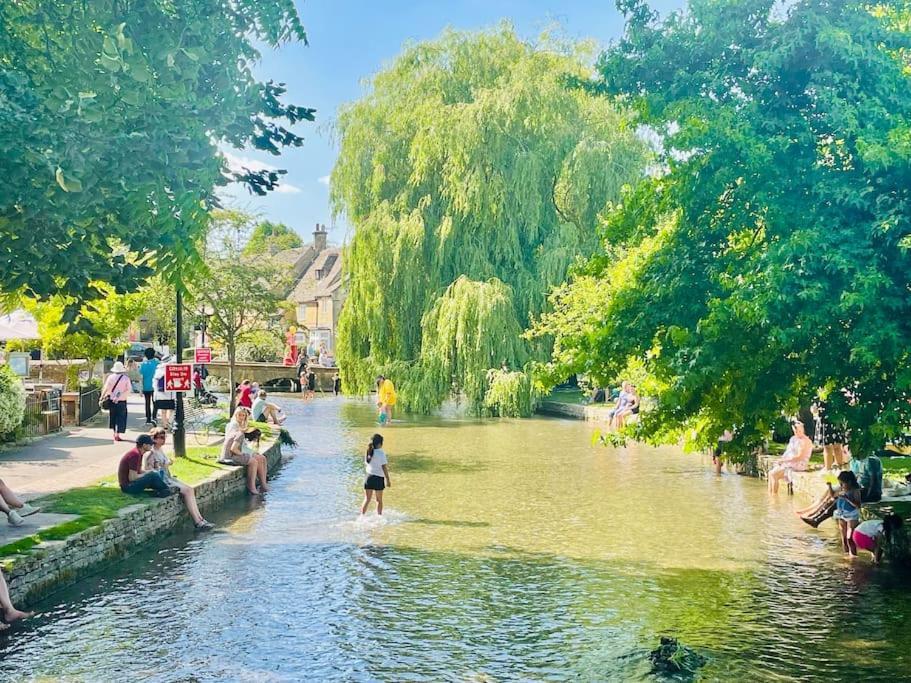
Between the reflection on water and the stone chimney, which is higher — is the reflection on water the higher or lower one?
the lower one

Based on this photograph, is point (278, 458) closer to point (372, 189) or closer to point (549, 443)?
point (549, 443)

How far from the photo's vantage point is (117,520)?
42.6ft

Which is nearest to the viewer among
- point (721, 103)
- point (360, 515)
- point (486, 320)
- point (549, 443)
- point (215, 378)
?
point (721, 103)

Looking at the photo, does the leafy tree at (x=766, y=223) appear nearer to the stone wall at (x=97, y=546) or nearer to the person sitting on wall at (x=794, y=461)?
the stone wall at (x=97, y=546)

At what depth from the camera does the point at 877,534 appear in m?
13.4

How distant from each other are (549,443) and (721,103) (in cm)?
1670

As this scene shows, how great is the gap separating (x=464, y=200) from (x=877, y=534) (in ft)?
72.3

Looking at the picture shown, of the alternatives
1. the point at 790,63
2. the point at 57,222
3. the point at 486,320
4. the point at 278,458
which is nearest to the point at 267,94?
the point at 57,222

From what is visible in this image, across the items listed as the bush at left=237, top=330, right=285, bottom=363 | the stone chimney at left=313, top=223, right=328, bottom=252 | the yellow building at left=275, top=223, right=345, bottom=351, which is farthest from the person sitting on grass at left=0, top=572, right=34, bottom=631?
the stone chimney at left=313, top=223, right=328, bottom=252

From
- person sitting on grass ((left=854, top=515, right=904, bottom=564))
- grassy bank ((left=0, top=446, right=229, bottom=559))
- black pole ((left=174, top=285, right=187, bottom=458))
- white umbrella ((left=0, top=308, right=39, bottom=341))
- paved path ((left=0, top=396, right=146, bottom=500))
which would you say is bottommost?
person sitting on grass ((left=854, top=515, right=904, bottom=564))

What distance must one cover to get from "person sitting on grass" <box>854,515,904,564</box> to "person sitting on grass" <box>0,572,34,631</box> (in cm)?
1101

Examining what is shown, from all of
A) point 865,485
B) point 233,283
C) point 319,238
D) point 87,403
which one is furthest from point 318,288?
point 865,485

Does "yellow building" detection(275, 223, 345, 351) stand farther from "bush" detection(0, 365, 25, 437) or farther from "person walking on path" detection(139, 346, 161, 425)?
"bush" detection(0, 365, 25, 437)

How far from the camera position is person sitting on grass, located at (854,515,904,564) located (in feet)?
44.0
